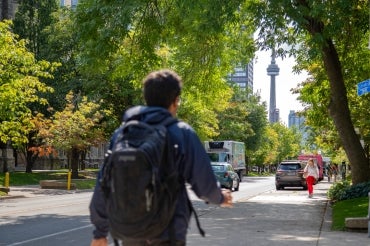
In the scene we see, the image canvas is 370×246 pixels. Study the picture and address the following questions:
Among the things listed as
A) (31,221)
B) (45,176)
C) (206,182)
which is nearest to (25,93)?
(31,221)

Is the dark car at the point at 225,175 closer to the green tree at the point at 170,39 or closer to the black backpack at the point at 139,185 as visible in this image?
the green tree at the point at 170,39

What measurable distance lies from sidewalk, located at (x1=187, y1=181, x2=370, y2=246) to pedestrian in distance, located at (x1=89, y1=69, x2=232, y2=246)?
6624mm

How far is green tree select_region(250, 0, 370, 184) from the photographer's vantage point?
13.5 metres

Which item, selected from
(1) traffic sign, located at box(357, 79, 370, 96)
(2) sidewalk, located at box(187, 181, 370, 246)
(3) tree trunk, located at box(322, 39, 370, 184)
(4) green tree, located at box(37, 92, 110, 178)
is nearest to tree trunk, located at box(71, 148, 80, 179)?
(4) green tree, located at box(37, 92, 110, 178)

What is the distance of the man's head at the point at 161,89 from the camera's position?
3672 millimetres

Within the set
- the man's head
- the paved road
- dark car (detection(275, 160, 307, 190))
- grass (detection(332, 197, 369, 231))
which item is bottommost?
the paved road

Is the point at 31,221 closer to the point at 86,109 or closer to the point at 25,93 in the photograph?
the point at 25,93

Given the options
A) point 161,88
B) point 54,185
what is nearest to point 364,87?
point 161,88

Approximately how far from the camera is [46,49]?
4434 centimetres

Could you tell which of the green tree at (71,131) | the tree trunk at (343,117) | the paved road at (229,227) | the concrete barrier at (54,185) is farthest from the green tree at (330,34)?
the green tree at (71,131)

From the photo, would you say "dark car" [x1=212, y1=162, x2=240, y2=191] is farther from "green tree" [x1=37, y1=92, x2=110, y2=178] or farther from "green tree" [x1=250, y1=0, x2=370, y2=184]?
"green tree" [x1=37, y1=92, x2=110, y2=178]

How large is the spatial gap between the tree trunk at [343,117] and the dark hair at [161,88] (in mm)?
16823

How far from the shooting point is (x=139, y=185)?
3.25 m

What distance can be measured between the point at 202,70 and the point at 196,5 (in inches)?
329
